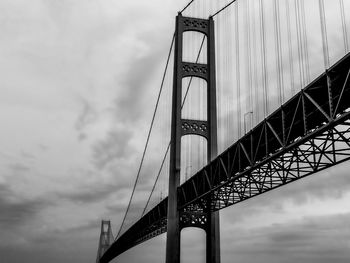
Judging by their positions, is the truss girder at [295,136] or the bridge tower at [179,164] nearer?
the truss girder at [295,136]

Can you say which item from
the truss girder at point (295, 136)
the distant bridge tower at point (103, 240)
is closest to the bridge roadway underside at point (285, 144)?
the truss girder at point (295, 136)

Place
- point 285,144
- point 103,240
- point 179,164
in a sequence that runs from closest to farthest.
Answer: point 285,144
point 179,164
point 103,240

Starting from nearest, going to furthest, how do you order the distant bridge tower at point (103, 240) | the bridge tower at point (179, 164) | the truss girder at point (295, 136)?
the truss girder at point (295, 136)
the bridge tower at point (179, 164)
the distant bridge tower at point (103, 240)

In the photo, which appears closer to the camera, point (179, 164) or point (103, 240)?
point (179, 164)

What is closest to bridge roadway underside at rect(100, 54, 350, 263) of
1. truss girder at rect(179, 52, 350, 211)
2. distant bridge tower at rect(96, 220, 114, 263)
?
truss girder at rect(179, 52, 350, 211)

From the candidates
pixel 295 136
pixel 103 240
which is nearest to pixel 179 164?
pixel 295 136

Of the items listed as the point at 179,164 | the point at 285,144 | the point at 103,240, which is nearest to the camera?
the point at 285,144

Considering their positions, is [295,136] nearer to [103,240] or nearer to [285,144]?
[285,144]

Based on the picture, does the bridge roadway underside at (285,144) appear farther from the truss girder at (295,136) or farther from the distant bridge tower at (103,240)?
the distant bridge tower at (103,240)

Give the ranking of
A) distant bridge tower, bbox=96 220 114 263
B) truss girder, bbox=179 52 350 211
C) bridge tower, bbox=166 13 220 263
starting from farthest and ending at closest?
1. distant bridge tower, bbox=96 220 114 263
2. bridge tower, bbox=166 13 220 263
3. truss girder, bbox=179 52 350 211

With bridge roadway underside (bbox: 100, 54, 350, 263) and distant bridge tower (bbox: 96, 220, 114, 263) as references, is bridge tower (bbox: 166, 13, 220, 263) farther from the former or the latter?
distant bridge tower (bbox: 96, 220, 114, 263)

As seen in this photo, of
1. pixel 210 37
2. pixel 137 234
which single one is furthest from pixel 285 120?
pixel 137 234

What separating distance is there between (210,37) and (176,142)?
353 inches

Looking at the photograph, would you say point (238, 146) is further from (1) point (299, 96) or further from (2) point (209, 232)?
(2) point (209, 232)
